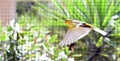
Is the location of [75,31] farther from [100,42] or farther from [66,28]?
[66,28]

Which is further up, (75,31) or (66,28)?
(75,31)

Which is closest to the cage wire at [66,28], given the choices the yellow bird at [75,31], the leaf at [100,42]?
the leaf at [100,42]

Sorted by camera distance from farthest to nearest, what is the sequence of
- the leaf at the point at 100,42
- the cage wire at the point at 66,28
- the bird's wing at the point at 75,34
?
the leaf at the point at 100,42 < the cage wire at the point at 66,28 < the bird's wing at the point at 75,34

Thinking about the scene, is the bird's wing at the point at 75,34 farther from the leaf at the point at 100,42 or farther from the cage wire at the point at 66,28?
the leaf at the point at 100,42

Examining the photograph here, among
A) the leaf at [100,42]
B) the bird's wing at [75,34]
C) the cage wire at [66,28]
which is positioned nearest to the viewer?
the bird's wing at [75,34]

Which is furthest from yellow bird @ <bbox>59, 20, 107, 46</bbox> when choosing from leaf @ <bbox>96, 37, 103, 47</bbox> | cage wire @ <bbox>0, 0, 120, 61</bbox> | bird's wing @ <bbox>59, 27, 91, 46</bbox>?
leaf @ <bbox>96, 37, 103, 47</bbox>

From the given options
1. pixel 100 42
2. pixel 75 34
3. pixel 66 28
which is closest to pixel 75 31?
pixel 75 34

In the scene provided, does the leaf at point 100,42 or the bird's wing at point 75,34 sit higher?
the bird's wing at point 75,34

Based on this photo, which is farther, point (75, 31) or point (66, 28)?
point (66, 28)

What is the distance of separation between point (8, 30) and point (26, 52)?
0.15m

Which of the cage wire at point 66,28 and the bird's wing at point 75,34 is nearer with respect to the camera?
the bird's wing at point 75,34

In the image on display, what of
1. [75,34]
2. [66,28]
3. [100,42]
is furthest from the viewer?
[66,28]

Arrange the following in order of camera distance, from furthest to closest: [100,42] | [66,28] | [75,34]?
[66,28]
[100,42]
[75,34]

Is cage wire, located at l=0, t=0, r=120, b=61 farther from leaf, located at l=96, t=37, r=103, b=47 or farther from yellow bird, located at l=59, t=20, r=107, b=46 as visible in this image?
yellow bird, located at l=59, t=20, r=107, b=46
